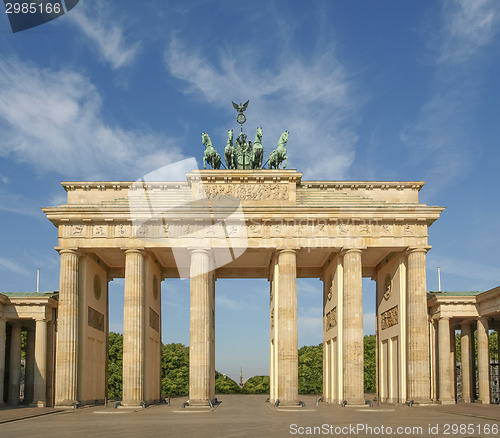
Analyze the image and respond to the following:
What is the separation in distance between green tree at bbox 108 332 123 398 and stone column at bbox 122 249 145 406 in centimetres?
3994

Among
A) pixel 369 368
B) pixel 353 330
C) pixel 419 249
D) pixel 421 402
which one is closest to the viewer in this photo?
pixel 421 402

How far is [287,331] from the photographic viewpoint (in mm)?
43719

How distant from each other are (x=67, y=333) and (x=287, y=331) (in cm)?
1516

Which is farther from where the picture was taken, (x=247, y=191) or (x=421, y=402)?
(x=247, y=191)

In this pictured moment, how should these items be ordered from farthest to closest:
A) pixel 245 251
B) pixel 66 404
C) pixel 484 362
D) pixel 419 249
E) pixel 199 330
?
1. pixel 484 362
2. pixel 245 251
3. pixel 419 249
4. pixel 199 330
5. pixel 66 404

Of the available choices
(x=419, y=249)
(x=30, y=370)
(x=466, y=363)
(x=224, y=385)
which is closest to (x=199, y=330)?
(x=419, y=249)

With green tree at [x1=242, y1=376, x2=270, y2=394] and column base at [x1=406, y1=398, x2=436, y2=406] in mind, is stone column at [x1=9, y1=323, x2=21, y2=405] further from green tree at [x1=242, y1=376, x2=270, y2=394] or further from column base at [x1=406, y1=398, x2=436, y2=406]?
green tree at [x1=242, y1=376, x2=270, y2=394]

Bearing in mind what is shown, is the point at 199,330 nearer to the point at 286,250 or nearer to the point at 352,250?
the point at 286,250

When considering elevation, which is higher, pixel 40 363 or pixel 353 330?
pixel 353 330

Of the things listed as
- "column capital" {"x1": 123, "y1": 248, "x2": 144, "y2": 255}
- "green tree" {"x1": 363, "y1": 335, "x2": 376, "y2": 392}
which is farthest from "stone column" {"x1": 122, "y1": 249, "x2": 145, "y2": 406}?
"green tree" {"x1": 363, "y1": 335, "x2": 376, "y2": 392}

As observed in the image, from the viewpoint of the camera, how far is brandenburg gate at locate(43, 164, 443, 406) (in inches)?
1708

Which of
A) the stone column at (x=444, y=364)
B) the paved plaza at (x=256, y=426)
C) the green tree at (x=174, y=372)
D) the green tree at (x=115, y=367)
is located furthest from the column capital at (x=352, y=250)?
the green tree at (x=174, y=372)

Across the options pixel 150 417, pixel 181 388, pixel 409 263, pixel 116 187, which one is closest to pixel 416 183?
pixel 409 263

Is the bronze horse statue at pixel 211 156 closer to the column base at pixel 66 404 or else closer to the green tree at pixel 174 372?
the column base at pixel 66 404
